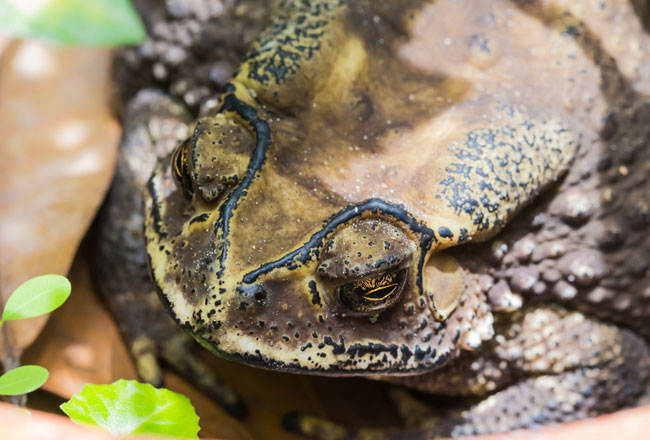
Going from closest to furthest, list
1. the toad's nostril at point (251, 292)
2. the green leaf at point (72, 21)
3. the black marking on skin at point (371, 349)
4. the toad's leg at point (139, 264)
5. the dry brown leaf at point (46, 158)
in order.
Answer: the green leaf at point (72, 21)
the toad's nostril at point (251, 292)
the black marking on skin at point (371, 349)
the dry brown leaf at point (46, 158)
the toad's leg at point (139, 264)

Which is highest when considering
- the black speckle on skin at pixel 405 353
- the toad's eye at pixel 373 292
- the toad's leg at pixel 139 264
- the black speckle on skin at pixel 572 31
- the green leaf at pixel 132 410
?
the black speckle on skin at pixel 572 31

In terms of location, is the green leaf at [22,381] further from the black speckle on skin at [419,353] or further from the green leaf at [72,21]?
the black speckle on skin at [419,353]

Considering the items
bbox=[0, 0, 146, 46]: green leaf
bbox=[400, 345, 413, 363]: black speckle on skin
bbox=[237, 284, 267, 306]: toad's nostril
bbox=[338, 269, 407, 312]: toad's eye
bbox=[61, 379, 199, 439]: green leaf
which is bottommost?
bbox=[61, 379, 199, 439]: green leaf

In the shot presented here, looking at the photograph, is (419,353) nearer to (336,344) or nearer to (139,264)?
(336,344)

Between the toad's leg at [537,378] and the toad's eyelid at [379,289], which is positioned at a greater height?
the toad's eyelid at [379,289]

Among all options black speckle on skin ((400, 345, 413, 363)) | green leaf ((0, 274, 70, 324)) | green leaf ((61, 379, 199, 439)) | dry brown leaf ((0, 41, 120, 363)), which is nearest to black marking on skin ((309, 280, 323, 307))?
black speckle on skin ((400, 345, 413, 363))

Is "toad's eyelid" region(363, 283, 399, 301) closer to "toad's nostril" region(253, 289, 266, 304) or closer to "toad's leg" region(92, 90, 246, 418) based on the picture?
"toad's nostril" region(253, 289, 266, 304)

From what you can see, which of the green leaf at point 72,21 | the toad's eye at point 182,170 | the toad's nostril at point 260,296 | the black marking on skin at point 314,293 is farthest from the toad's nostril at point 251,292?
the green leaf at point 72,21
